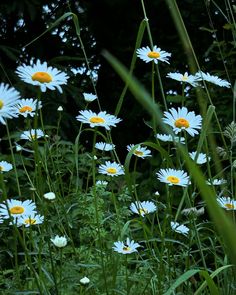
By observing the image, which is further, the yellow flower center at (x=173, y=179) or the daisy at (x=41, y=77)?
the yellow flower center at (x=173, y=179)

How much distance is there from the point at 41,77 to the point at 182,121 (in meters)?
0.36

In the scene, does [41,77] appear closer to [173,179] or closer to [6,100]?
[6,100]

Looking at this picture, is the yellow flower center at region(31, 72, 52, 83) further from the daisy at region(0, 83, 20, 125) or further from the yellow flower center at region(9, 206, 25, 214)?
the yellow flower center at region(9, 206, 25, 214)

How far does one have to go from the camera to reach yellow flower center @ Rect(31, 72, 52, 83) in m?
0.85

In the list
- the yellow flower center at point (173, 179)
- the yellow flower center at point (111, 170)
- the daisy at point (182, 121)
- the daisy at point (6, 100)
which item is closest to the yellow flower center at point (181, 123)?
the daisy at point (182, 121)

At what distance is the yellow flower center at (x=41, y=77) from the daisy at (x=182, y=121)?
0.31 meters

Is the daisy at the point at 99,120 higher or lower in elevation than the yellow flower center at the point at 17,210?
higher

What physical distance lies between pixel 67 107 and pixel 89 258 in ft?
6.88

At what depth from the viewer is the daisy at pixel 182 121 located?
43.6 inches

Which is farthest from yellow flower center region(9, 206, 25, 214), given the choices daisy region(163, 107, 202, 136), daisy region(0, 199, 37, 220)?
daisy region(163, 107, 202, 136)

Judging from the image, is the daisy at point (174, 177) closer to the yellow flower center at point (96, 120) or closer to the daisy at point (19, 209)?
the yellow flower center at point (96, 120)

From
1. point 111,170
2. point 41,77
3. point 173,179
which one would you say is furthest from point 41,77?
point 111,170

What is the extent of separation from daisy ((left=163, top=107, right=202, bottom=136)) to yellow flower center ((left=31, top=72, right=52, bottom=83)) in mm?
306

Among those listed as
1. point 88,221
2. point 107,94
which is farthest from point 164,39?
point 88,221
